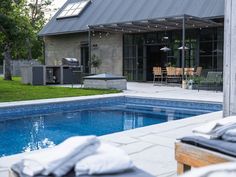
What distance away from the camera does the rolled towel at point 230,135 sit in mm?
2690

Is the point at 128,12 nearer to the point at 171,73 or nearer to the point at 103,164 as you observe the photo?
the point at 171,73

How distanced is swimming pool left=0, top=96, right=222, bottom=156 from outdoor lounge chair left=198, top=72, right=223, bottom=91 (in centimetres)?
372

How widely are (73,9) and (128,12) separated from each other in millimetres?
5031

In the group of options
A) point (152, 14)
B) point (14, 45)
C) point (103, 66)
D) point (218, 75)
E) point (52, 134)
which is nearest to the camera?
point (52, 134)

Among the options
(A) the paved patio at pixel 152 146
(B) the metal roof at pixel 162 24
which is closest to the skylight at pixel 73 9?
(B) the metal roof at pixel 162 24

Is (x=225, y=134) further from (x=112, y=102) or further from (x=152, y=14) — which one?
(x=152, y=14)

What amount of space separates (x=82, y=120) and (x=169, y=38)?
1063 cm

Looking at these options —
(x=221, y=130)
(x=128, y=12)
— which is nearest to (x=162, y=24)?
(x=128, y=12)

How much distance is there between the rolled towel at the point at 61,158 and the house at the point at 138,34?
42.3ft

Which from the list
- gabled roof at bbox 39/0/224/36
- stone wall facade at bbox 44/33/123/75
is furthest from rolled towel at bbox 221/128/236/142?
stone wall facade at bbox 44/33/123/75

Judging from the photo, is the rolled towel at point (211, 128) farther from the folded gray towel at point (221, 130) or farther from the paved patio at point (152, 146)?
the paved patio at point (152, 146)

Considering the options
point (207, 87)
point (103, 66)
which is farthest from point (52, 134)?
point (103, 66)

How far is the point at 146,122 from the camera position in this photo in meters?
8.74

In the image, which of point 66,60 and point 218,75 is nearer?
point 218,75
